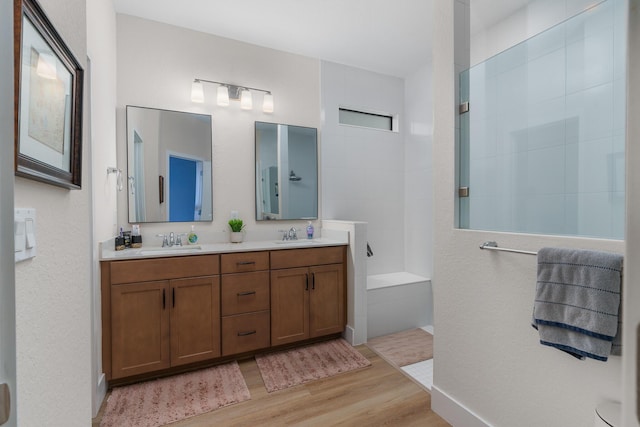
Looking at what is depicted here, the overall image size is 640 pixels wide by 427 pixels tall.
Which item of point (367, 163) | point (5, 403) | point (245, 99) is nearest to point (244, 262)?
point (245, 99)

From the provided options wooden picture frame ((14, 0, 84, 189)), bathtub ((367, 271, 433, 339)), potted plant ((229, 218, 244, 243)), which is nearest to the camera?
wooden picture frame ((14, 0, 84, 189))

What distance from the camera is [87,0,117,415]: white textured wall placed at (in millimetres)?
1715

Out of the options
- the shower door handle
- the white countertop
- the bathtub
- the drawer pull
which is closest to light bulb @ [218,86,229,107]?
the white countertop

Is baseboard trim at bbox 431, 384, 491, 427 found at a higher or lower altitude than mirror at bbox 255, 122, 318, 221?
lower

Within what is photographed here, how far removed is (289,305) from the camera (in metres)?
2.42

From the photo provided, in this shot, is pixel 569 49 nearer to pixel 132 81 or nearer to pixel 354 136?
pixel 354 136

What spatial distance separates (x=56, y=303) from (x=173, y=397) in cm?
134

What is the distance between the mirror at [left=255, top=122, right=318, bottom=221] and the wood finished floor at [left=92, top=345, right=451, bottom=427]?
1.48 metres

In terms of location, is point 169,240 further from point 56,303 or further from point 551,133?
point 551,133

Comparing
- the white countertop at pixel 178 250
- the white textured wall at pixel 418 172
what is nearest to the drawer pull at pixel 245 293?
the white countertop at pixel 178 250

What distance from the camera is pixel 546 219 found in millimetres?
1312

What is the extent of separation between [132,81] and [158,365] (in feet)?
7.27

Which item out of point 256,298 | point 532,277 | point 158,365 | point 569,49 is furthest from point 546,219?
point 158,365

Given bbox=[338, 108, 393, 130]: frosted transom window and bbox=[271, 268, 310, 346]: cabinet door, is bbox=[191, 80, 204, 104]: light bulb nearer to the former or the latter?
bbox=[338, 108, 393, 130]: frosted transom window
